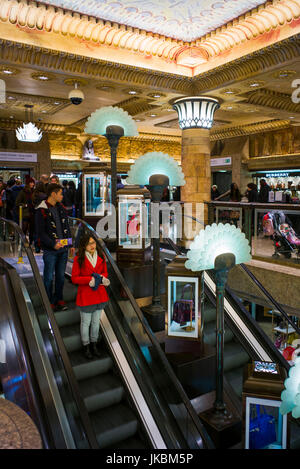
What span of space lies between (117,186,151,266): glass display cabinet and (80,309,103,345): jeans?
4.69ft

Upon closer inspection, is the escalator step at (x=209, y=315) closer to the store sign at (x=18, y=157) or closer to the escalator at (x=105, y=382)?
the escalator at (x=105, y=382)

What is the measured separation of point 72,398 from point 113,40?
20.7ft

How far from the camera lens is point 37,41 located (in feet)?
21.0

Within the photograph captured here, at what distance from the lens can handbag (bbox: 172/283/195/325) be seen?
159 inches

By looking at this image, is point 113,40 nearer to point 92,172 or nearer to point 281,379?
point 92,172

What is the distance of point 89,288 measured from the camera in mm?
4016

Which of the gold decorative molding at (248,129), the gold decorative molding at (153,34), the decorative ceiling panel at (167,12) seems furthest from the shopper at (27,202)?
the gold decorative molding at (248,129)

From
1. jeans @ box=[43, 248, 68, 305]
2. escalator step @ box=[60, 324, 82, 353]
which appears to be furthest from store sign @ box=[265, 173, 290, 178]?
escalator step @ box=[60, 324, 82, 353]

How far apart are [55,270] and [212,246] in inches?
84.3

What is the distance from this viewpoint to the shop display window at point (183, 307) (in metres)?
4.01

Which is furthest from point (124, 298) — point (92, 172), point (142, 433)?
point (92, 172)

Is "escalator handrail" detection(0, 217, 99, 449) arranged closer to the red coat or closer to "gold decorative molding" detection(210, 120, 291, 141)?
the red coat

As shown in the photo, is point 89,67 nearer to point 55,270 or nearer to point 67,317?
point 55,270

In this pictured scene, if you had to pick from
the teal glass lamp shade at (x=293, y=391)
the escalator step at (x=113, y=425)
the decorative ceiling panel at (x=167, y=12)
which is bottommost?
the escalator step at (x=113, y=425)
